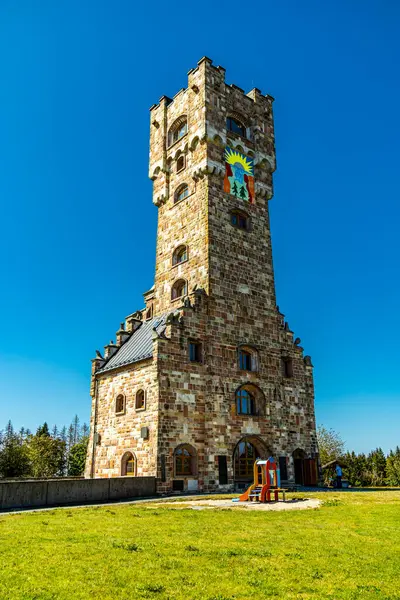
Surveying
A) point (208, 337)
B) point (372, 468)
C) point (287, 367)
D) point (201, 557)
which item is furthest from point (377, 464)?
point (201, 557)

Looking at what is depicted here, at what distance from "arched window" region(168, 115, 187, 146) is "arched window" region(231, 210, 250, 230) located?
7.62 m

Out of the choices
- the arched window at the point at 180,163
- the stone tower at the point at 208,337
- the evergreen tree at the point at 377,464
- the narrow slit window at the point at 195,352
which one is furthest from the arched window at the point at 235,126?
the evergreen tree at the point at 377,464

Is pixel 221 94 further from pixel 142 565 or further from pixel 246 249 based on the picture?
Answer: pixel 142 565

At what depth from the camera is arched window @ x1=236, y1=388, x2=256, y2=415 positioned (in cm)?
3105

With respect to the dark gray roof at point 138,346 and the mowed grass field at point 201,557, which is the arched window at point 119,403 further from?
the mowed grass field at point 201,557

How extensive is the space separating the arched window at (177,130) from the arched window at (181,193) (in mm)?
3973

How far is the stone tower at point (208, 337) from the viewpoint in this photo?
28.2 meters

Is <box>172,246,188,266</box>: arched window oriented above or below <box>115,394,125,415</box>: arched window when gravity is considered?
above

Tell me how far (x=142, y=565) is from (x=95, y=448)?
83.0 ft

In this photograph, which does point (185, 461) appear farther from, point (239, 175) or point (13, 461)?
point (13, 461)

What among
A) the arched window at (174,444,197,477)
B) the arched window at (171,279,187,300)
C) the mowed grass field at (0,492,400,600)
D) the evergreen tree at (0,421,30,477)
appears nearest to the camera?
the mowed grass field at (0,492,400,600)

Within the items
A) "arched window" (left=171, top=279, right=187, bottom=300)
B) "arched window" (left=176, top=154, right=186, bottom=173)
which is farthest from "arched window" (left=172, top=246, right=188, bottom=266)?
"arched window" (left=176, top=154, right=186, bottom=173)

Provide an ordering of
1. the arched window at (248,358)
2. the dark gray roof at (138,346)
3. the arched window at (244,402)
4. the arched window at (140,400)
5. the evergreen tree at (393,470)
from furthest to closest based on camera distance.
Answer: the evergreen tree at (393,470), the arched window at (248,358), the arched window at (244,402), the dark gray roof at (138,346), the arched window at (140,400)

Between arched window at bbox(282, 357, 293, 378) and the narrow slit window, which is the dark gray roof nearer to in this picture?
the narrow slit window
